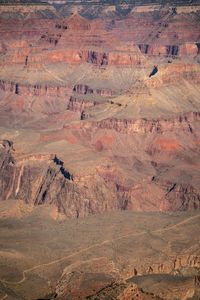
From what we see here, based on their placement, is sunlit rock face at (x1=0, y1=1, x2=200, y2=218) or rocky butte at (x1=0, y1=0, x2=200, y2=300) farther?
sunlit rock face at (x1=0, y1=1, x2=200, y2=218)

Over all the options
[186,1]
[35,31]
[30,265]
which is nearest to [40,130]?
[30,265]

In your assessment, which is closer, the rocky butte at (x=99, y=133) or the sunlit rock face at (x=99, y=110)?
the rocky butte at (x=99, y=133)

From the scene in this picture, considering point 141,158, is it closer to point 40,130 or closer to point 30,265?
point 40,130

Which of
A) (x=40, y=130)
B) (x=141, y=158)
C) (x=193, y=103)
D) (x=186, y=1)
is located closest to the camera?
(x=141, y=158)

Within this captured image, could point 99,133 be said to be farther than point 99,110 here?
No
